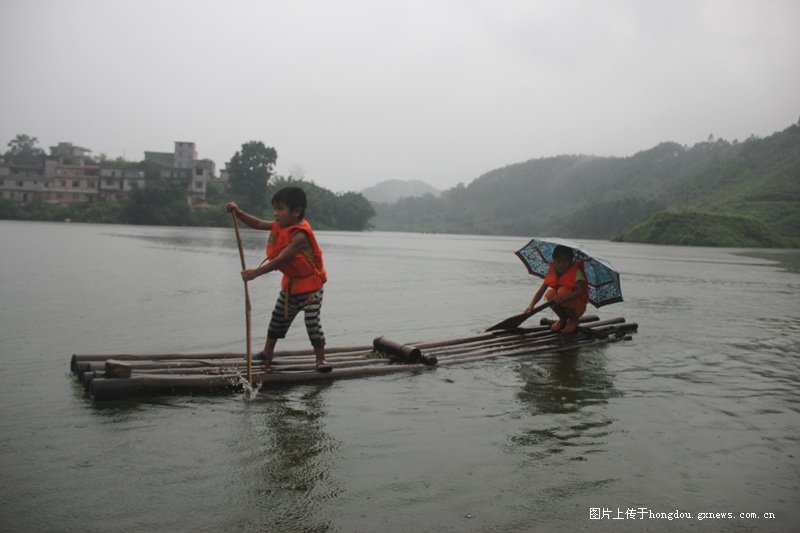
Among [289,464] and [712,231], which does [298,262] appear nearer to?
[289,464]

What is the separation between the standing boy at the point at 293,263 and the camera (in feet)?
19.4

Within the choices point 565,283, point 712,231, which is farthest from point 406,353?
point 712,231

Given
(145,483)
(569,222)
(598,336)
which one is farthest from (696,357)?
(569,222)

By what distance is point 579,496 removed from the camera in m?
3.88

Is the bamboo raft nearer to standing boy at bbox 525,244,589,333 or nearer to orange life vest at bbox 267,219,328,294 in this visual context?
standing boy at bbox 525,244,589,333

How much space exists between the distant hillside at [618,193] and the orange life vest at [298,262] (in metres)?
88.5

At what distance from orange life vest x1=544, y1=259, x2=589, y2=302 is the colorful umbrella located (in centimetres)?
22

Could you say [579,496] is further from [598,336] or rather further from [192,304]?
[192,304]

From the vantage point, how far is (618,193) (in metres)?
146

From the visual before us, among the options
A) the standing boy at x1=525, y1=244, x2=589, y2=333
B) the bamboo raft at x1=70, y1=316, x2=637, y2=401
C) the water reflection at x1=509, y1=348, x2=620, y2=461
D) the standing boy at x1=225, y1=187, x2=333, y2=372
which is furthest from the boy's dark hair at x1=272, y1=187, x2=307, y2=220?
the standing boy at x1=525, y1=244, x2=589, y2=333

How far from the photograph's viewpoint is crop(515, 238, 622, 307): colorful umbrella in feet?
28.5

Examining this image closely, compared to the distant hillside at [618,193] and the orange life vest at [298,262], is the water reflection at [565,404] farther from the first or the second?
the distant hillside at [618,193]

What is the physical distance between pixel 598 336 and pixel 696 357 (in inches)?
56.8

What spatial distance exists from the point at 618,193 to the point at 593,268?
147663mm
